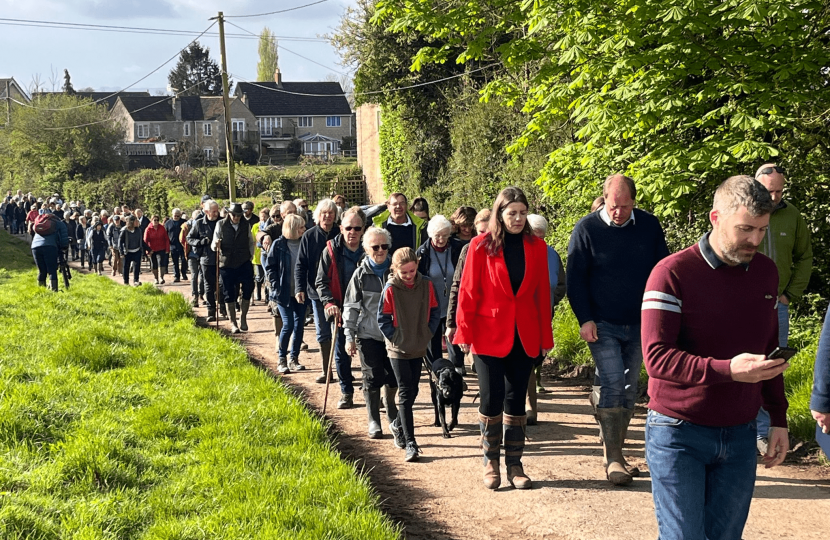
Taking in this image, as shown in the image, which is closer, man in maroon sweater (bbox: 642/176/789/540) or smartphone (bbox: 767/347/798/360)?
smartphone (bbox: 767/347/798/360)

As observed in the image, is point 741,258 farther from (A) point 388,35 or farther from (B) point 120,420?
(A) point 388,35

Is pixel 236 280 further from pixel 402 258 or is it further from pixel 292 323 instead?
pixel 402 258

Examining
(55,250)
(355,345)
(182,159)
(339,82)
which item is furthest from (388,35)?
(339,82)

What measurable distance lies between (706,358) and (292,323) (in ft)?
25.8

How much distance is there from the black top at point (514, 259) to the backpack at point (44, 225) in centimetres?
1328

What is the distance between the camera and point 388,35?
81.8 ft

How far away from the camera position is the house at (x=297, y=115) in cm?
8438

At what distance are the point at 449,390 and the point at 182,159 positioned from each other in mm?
51606

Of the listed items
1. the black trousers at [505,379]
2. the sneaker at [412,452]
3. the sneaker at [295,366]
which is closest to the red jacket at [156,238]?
the sneaker at [295,366]

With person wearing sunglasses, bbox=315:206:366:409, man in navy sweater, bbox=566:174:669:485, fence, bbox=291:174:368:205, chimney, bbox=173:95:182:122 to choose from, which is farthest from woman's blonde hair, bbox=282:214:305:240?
chimney, bbox=173:95:182:122

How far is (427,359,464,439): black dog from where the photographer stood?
7301mm

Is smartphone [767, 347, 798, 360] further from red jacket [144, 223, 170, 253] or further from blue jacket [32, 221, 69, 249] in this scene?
red jacket [144, 223, 170, 253]

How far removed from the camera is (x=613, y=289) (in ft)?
20.0

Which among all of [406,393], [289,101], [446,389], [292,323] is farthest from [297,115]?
[406,393]
